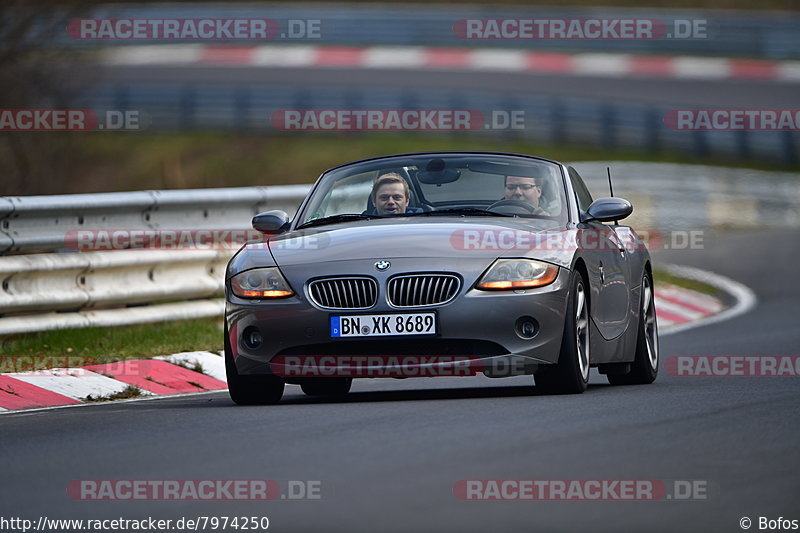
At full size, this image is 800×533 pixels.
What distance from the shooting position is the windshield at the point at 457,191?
9867 millimetres

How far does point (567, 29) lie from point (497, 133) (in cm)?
723

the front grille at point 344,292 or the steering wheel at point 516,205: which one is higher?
the steering wheel at point 516,205

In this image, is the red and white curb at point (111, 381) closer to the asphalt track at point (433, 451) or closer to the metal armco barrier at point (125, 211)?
the asphalt track at point (433, 451)

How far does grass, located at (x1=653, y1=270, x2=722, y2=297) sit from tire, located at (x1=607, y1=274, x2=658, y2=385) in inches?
310

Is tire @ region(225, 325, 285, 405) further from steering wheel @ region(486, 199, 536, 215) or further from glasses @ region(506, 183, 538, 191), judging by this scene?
glasses @ region(506, 183, 538, 191)

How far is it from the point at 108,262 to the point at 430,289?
428cm

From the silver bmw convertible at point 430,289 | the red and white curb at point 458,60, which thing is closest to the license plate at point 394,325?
the silver bmw convertible at point 430,289

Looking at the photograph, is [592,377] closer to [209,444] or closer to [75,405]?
[75,405]

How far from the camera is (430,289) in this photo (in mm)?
8844

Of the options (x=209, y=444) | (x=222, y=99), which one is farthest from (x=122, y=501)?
(x=222, y=99)

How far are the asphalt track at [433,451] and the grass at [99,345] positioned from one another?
1.43 meters

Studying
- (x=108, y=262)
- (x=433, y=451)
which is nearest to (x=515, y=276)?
(x=433, y=451)

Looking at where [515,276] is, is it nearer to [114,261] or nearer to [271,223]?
A: [271,223]

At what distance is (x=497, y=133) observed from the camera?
116 feet
